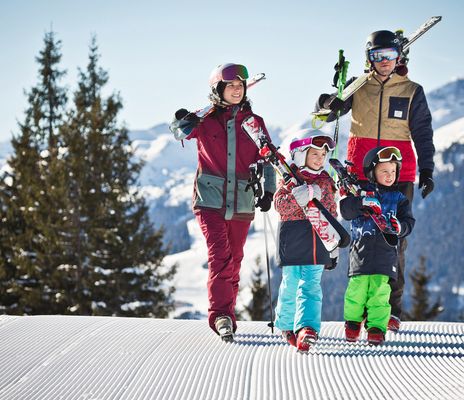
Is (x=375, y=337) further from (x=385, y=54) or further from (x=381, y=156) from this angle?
(x=385, y=54)

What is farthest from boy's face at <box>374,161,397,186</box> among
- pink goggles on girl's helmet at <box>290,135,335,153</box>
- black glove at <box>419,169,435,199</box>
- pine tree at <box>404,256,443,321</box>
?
pine tree at <box>404,256,443,321</box>

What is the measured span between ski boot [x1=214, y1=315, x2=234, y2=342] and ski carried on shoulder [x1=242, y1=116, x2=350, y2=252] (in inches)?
39.7

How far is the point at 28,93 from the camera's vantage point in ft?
89.7

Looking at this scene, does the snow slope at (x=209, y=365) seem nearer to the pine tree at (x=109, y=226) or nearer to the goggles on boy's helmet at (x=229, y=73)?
the goggles on boy's helmet at (x=229, y=73)

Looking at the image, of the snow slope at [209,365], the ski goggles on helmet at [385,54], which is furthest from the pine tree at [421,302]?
the snow slope at [209,365]

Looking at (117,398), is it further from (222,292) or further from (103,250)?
(103,250)

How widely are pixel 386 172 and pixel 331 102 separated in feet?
3.01

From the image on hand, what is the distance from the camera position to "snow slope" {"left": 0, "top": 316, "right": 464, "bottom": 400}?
140 inches

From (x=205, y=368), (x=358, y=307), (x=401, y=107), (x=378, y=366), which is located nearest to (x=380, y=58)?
(x=401, y=107)

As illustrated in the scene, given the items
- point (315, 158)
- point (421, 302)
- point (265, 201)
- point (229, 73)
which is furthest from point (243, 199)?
point (421, 302)

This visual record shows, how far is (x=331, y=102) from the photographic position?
18.5 feet

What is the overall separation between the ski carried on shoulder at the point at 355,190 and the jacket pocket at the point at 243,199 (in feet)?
2.49

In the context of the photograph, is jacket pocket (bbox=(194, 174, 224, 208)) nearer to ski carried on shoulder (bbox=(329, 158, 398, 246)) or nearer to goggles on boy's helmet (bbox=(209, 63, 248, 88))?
goggles on boy's helmet (bbox=(209, 63, 248, 88))

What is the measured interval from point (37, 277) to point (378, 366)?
16729 mm
